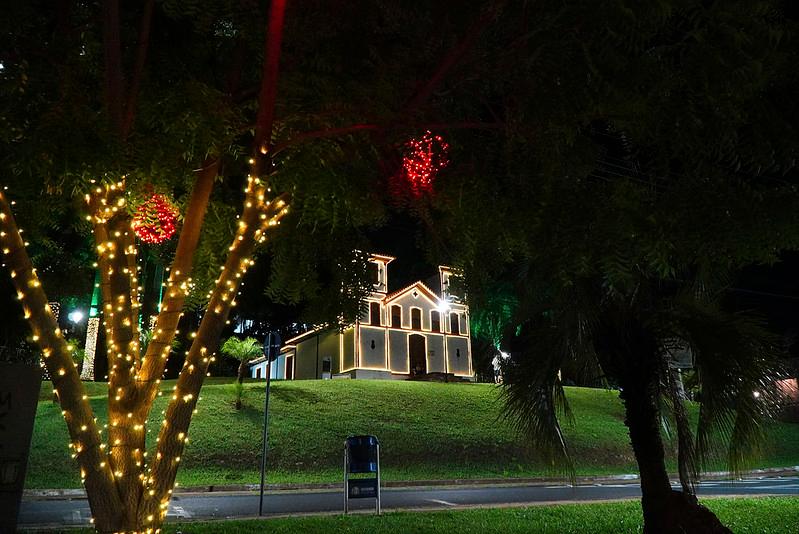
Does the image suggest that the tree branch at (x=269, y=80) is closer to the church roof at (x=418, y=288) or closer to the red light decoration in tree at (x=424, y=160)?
the red light decoration in tree at (x=424, y=160)

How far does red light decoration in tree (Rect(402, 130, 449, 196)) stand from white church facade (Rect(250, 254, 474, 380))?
85.7 feet

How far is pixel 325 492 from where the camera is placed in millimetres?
14547

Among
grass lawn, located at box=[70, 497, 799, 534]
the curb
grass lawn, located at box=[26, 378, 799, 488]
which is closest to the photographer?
grass lawn, located at box=[70, 497, 799, 534]

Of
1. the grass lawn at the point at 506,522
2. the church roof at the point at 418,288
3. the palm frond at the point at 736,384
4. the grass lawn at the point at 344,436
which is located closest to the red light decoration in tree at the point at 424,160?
the palm frond at the point at 736,384

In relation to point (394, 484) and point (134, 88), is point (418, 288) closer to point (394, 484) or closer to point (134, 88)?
point (394, 484)

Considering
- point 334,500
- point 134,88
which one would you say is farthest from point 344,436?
point 134,88

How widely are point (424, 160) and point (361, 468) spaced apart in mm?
5517

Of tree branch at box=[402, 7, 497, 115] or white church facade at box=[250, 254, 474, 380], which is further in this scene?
white church facade at box=[250, 254, 474, 380]

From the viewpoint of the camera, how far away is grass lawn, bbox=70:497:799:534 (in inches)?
320

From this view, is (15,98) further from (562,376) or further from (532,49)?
(562,376)

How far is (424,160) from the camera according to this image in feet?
21.8

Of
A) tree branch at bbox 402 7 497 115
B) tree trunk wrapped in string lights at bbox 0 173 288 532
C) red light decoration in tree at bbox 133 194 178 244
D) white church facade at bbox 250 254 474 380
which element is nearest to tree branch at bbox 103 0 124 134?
tree trunk wrapped in string lights at bbox 0 173 288 532

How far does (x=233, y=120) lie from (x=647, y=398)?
560cm

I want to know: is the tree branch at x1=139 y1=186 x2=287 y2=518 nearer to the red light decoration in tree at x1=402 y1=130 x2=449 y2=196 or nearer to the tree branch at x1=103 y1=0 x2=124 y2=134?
the tree branch at x1=103 y1=0 x2=124 y2=134
